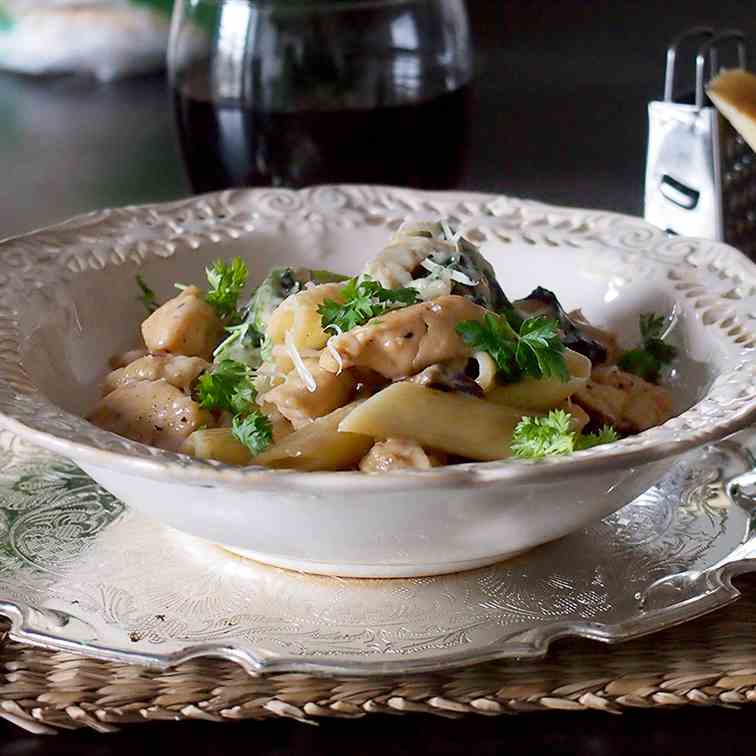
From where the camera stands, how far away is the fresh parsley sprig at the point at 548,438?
1.18m

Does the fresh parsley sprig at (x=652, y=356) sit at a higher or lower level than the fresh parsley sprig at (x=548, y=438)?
lower

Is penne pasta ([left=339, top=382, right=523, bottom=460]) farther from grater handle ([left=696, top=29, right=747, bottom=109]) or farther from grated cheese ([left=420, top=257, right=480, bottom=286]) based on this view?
grater handle ([left=696, top=29, right=747, bottom=109])

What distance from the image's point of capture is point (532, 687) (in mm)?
1128

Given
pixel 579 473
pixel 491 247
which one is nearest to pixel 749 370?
pixel 579 473

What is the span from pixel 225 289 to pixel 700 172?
905 mm

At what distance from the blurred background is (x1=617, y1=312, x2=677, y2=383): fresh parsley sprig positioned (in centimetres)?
89

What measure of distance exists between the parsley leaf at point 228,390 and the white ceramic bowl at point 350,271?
0.50 feet

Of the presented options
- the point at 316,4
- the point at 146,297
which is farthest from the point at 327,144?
the point at 146,297

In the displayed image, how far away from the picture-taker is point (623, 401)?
1422 millimetres

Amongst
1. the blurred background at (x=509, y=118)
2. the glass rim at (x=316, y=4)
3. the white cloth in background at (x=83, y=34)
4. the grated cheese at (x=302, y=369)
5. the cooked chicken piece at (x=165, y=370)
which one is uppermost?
the glass rim at (x=316, y=4)

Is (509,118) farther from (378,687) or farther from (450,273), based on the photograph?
(378,687)

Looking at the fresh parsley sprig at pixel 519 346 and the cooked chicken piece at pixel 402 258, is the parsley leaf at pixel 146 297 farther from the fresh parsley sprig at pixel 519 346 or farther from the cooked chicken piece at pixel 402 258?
the fresh parsley sprig at pixel 519 346

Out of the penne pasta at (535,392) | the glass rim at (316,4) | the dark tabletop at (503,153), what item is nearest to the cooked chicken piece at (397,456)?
the penne pasta at (535,392)

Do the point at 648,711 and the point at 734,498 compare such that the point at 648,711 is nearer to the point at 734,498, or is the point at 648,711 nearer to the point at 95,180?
the point at 734,498
